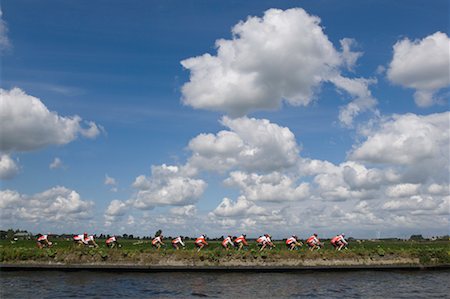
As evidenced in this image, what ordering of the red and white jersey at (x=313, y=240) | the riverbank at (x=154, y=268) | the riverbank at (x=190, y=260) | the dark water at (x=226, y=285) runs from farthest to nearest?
the red and white jersey at (x=313, y=240) < the riverbank at (x=190, y=260) < the riverbank at (x=154, y=268) < the dark water at (x=226, y=285)

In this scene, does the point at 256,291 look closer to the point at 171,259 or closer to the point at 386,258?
the point at 171,259

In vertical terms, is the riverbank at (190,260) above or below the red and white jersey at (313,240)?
below

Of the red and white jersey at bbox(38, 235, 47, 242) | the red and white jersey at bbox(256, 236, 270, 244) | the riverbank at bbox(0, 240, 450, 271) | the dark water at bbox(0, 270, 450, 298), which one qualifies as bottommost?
the dark water at bbox(0, 270, 450, 298)

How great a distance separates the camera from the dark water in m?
38.2

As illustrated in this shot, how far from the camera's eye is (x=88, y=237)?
6047 cm

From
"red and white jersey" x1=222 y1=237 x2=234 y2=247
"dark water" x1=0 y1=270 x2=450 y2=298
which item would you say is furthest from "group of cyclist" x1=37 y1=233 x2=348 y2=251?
"dark water" x1=0 y1=270 x2=450 y2=298

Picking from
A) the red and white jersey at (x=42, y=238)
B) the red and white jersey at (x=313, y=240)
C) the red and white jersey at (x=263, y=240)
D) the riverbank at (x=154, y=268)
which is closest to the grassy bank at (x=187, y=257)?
the riverbank at (x=154, y=268)


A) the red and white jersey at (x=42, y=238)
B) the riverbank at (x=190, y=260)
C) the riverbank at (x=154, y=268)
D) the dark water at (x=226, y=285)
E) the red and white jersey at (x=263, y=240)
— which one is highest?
the red and white jersey at (x=263, y=240)

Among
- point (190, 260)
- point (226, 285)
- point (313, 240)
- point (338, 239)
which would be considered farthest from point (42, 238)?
point (338, 239)

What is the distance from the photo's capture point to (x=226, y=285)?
42906 millimetres

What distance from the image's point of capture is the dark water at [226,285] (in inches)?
1503

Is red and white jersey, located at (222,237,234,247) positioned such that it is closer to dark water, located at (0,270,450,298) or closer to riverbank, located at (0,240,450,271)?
riverbank, located at (0,240,450,271)

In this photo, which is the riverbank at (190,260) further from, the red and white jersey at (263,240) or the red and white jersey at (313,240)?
the red and white jersey at (263,240)

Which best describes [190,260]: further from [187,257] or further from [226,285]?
[226,285]
